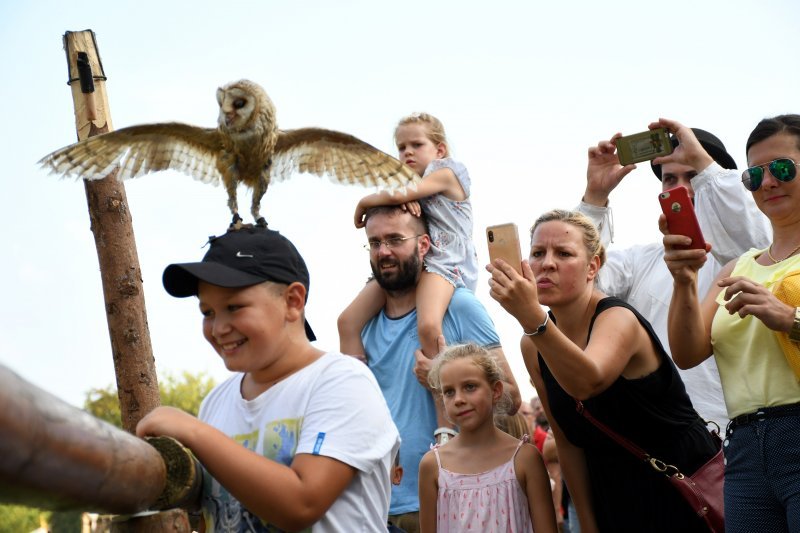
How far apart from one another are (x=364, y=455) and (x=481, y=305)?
2.94m

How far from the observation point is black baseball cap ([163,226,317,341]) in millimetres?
2367

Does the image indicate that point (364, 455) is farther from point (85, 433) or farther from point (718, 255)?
point (718, 255)

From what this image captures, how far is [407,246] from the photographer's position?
5.15 metres

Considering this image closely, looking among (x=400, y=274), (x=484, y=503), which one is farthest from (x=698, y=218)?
(x=400, y=274)

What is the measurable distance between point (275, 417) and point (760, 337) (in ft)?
6.01

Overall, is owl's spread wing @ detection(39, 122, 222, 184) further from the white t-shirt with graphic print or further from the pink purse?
the pink purse

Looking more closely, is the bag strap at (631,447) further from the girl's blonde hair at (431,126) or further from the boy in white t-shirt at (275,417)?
the girl's blonde hair at (431,126)

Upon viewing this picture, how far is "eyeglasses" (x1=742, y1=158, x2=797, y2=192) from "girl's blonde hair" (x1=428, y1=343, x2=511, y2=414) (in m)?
1.42

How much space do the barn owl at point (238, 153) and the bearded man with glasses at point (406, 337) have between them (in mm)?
1026

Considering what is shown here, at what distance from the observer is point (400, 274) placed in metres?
5.10

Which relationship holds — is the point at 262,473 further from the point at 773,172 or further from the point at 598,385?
the point at 773,172

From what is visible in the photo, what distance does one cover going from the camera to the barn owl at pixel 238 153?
3.69m

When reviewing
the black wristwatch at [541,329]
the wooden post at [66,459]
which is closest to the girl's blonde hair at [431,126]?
the black wristwatch at [541,329]

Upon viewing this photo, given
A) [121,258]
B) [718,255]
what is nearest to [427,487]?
A: [718,255]
